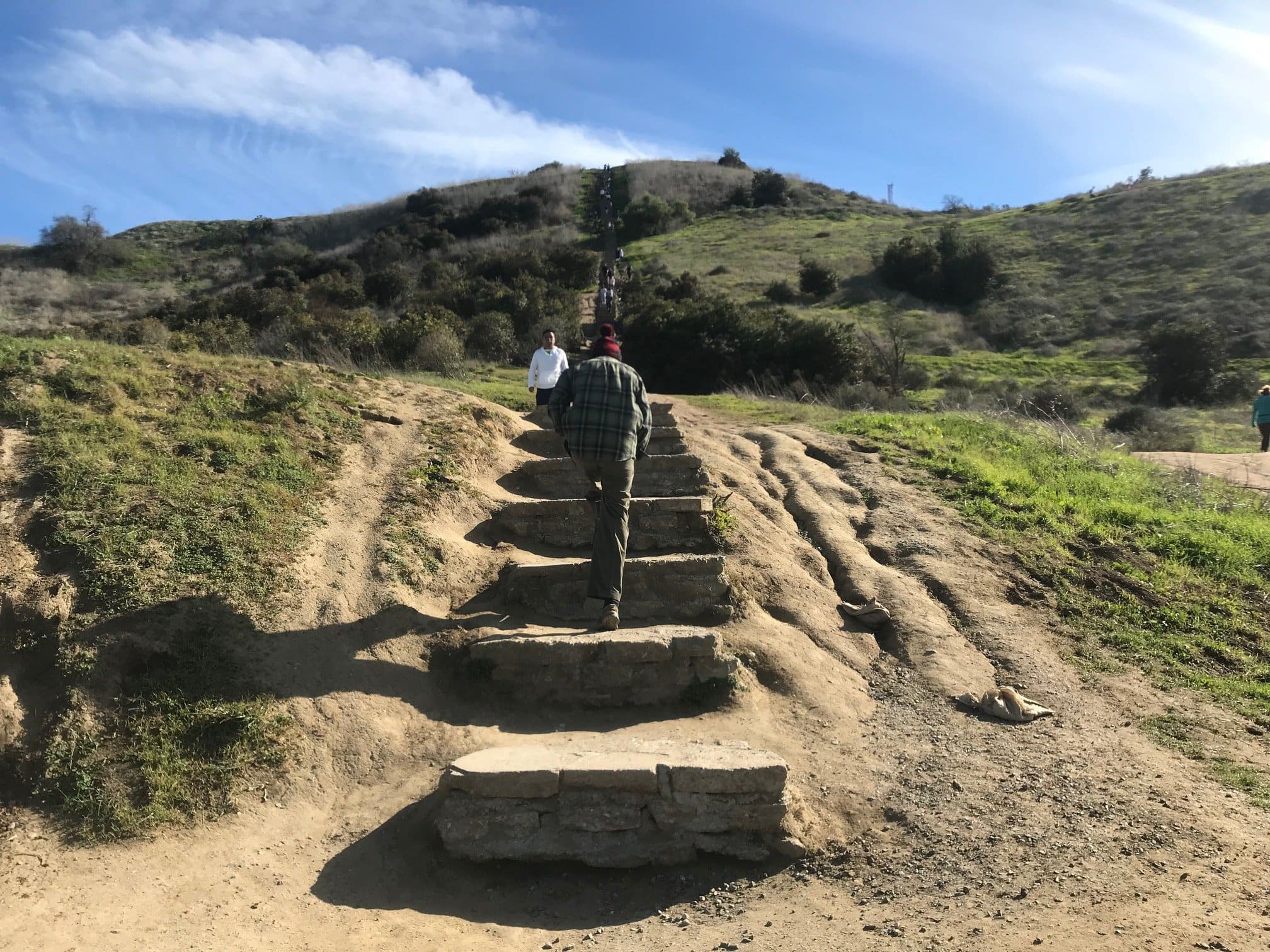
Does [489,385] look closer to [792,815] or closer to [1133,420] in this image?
[792,815]

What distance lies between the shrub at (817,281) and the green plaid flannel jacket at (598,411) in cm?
2777

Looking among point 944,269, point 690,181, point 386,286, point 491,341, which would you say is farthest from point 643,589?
point 690,181

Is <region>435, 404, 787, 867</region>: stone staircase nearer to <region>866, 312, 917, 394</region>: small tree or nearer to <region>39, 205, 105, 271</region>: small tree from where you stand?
<region>866, 312, 917, 394</region>: small tree

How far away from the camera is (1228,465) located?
12.5 metres

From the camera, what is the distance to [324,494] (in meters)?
6.07

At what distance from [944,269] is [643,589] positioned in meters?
31.6

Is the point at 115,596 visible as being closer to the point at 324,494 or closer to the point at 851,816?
the point at 324,494

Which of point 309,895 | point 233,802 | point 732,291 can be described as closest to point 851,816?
point 309,895

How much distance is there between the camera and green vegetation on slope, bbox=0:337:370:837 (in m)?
3.93

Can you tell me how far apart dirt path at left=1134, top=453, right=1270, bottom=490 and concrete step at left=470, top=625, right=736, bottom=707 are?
30.8 feet

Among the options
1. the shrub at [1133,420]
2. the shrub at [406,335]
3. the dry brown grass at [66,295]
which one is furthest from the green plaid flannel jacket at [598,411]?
the dry brown grass at [66,295]

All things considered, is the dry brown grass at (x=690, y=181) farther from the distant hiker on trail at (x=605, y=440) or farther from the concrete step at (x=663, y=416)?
the distant hiker on trail at (x=605, y=440)

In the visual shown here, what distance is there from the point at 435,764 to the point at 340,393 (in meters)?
4.40

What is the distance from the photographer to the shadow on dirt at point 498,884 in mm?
3576
